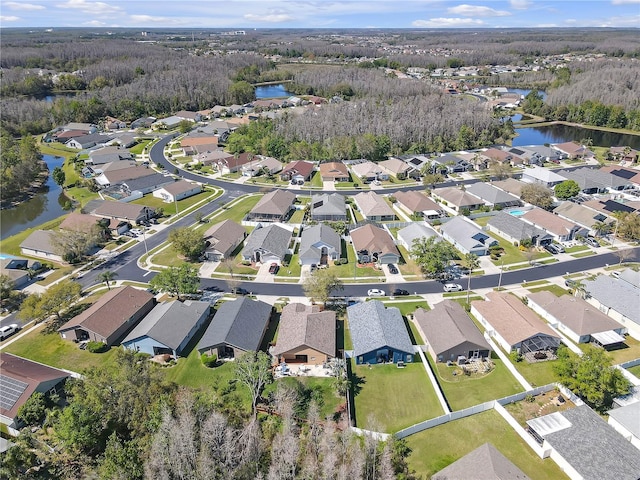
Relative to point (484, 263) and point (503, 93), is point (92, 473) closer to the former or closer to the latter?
point (484, 263)

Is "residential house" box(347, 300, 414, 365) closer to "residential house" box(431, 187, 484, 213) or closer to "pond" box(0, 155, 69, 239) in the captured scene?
"residential house" box(431, 187, 484, 213)

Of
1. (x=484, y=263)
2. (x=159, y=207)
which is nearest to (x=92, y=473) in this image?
(x=484, y=263)

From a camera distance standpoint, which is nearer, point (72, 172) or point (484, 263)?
point (484, 263)

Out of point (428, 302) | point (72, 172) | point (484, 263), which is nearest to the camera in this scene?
point (428, 302)

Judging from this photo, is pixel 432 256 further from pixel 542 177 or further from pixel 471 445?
pixel 542 177

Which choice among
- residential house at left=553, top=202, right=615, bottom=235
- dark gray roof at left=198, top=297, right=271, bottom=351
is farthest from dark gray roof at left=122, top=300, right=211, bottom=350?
residential house at left=553, top=202, right=615, bottom=235

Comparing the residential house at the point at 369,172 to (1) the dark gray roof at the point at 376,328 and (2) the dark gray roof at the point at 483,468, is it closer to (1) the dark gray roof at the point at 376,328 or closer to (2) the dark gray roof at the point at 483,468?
(1) the dark gray roof at the point at 376,328

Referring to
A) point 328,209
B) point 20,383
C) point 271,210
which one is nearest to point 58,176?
point 271,210
